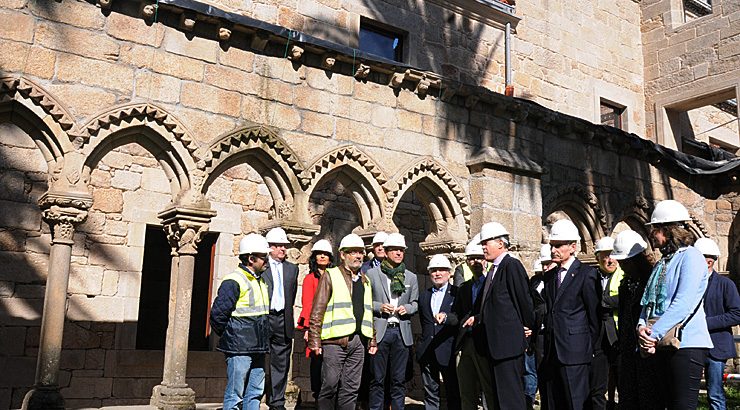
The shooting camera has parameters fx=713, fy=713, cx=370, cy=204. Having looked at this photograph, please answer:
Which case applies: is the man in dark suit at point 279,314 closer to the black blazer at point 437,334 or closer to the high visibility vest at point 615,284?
the black blazer at point 437,334

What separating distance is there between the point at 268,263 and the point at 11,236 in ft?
11.2

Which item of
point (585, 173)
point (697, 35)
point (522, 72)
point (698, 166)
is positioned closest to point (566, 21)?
point (522, 72)

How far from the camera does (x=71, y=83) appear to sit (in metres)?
5.18

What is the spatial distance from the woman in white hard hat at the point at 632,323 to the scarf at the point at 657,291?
0.23 meters

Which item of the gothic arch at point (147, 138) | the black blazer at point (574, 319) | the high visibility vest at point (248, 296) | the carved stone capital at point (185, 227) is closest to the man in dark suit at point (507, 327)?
the black blazer at point (574, 319)

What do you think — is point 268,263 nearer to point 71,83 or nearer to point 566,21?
point 71,83

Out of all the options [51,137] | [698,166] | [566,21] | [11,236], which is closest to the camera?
[51,137]

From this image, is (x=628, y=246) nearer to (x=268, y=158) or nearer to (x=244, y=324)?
(x=244, y=324)

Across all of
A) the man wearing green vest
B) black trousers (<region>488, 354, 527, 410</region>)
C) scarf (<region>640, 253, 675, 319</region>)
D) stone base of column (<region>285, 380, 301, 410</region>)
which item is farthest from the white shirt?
scarf (<region>640, 253, 675, 319</region>)

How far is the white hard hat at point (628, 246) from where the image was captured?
12.7 ft

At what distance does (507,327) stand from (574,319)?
0.39m

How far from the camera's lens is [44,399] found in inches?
186

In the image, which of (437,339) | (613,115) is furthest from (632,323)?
(613,115)

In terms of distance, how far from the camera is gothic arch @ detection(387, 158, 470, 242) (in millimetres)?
6937
